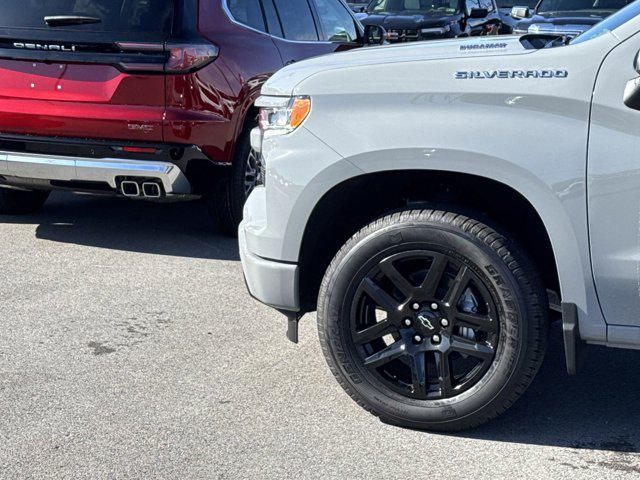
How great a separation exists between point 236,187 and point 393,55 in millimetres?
2830

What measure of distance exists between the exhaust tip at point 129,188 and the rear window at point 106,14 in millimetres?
895

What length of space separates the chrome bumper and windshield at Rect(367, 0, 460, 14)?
11715 millimetres

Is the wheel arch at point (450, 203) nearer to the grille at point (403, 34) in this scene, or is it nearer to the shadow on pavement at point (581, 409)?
the shadow on pavement at point (581, 409)

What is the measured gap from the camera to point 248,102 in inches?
262

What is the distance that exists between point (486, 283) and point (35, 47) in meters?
3.69

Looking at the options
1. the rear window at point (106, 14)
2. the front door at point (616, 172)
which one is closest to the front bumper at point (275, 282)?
the front door at point (616, 172)

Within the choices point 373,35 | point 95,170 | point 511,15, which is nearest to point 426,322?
point 95,170

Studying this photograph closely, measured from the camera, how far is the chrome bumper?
6164 millimetres

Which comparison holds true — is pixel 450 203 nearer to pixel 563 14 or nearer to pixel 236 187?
pixel 236 187

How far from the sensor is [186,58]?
6.25 meters

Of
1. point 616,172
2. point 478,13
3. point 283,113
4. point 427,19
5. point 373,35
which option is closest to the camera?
point 616,172

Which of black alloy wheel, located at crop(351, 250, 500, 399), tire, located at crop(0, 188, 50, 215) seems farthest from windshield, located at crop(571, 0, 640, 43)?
tire, located at crop(0, 188, 50, 215)

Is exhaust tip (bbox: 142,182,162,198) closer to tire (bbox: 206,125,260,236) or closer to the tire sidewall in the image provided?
tire (bbox: 206,125,260,236)

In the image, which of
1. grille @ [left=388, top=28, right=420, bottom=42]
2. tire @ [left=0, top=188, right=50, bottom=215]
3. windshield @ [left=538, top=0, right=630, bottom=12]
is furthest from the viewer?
grille @ [left=388, top=28, right=420, bottom=42]
